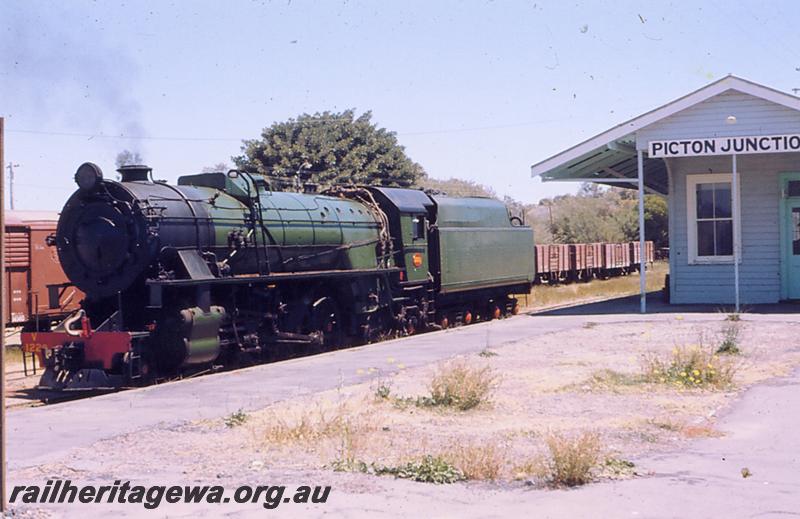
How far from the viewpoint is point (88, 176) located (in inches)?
505

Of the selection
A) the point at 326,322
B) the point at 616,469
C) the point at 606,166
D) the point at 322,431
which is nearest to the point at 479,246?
the point at 606,166

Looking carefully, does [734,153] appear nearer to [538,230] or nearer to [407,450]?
[407,450]

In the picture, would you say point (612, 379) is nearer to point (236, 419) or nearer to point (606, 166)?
point (236, 419)

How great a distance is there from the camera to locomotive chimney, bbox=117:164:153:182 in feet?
44.3

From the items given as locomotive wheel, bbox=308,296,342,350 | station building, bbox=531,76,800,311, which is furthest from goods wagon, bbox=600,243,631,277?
locomotive wheel, bbox=308,296,342,350

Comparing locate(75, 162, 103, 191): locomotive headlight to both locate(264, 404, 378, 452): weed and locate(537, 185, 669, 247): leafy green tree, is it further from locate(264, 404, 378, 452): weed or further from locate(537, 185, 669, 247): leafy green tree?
locate(537, 185, 669, 247): leafy green tree

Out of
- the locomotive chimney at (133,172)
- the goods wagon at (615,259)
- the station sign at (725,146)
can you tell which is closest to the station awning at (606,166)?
the station sign at (725,146)

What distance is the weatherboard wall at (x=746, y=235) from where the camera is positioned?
68.7 feet

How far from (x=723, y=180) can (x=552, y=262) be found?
14285 mm

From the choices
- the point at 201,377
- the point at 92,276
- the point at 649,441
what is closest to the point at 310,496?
the point at 649,441

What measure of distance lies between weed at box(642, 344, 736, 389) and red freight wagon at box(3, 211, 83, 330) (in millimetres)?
10445

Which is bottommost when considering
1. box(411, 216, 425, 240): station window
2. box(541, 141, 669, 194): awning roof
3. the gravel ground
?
the gravel ground

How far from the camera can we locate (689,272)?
853 inches

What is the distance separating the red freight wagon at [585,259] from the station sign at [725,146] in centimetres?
1736
